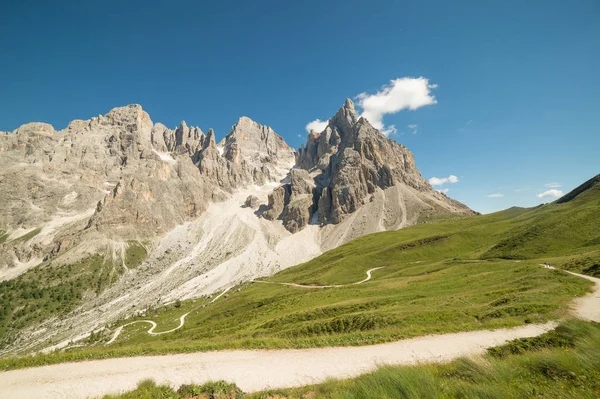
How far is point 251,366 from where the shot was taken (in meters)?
18.1

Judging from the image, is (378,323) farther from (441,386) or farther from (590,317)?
(441,386)

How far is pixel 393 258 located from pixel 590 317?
3089 inches

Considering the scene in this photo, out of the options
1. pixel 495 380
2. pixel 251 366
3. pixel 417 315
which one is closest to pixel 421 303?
pixel 417 315

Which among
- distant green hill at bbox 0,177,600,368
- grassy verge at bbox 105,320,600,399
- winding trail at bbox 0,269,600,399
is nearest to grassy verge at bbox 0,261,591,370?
distant green hill at bbox 0,177,600,368

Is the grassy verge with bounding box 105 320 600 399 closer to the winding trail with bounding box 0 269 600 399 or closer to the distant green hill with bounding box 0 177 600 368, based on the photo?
the winding trail with bounding box 0 269 600 399

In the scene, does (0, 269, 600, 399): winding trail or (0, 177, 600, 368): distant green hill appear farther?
(0, 177, 600, 368): distant green hill

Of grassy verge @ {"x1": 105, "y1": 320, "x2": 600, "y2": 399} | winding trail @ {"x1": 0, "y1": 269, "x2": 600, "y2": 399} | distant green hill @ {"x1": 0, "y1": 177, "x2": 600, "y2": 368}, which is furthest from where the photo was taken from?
distant green hill @ {"x1": 0, "y1": 177, "x2": 600, "y2": 368}

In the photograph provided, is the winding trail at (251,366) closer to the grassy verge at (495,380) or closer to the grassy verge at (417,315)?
the grassy verge at (417,315)

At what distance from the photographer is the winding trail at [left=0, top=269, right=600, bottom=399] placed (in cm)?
1609

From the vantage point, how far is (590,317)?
19734mm

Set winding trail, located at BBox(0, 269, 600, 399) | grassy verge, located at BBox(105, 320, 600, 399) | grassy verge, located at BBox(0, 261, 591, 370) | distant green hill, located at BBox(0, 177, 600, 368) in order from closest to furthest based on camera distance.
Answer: grassy verge, located at BBox(105, 320, 600, 399), winding trail, located at BBox(0, 269, 600, 399), grassy verge, located at BBox(0, 261, 591, 370), distant green hill, located at BBox(0, 177, 600, 368)

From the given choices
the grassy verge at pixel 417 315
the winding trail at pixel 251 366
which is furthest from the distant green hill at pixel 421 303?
the winding trail at pixel 251 366

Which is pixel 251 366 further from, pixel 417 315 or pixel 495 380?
pixel 417 315

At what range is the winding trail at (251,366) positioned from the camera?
16094 mm
